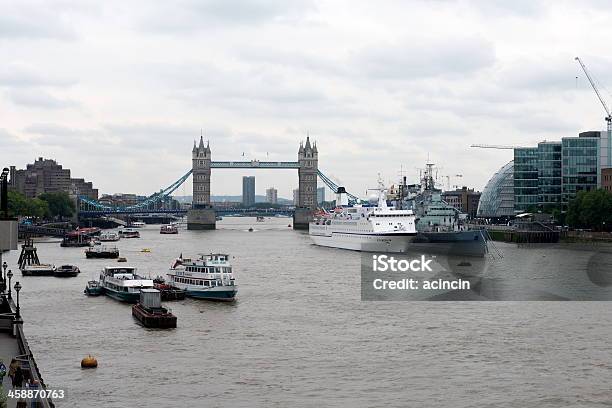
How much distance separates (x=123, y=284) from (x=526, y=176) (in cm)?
9303

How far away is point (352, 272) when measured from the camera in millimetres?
67625

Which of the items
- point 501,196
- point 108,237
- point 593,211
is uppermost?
point 501,196

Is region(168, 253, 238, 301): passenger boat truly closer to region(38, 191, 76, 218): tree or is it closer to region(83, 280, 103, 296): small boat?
region(83, 280, 103, 296): small boat

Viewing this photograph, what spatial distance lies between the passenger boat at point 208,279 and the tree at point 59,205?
115 meters

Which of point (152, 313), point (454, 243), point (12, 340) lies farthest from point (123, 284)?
point (454, 243)

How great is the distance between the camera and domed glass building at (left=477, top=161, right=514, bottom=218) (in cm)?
15288

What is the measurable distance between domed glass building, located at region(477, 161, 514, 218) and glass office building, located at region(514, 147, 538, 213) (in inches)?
625


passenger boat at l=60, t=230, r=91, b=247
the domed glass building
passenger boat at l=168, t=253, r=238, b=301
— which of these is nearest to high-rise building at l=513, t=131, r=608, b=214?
the domed glass building

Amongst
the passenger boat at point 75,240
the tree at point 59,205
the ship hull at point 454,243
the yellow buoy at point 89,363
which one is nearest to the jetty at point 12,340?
the yellow buoy at point 89,363

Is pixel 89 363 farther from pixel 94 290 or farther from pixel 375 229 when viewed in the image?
pixel 375 229

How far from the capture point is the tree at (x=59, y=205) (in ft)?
541

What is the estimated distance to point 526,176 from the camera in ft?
440

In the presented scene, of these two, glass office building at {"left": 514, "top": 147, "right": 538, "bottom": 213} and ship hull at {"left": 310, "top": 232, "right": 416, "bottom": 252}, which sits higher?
glass office building at {"left": 514, "top": 147, "right": 538, "bottom": 213}

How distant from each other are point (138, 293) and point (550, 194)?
3551 inches
